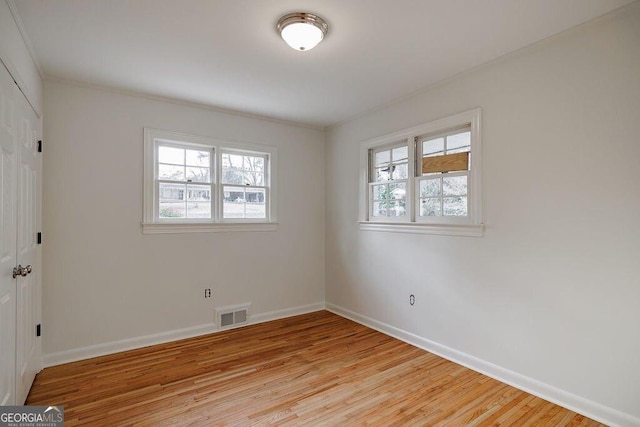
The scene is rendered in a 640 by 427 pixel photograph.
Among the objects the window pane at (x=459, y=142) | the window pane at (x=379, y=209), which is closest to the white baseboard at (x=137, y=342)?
the window pane at (x=379, y=209)

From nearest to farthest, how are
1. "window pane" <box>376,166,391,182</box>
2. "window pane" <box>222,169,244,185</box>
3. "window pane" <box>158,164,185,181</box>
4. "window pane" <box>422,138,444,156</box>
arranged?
"window pane" <box>422,138,444,156</box>, "window pane" <box>158,164,185,181</box>, "window pane" <box>376,166,391,182</box>, "window pane" <box>222,169,244,185</box>

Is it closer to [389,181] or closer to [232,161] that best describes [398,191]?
[389,181]

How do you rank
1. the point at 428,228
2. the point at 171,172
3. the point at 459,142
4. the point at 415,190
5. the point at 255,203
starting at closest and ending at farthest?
the point at 459,142, the point at 428,228, the point at 415,190, the point at 171,172, the point at 255,203

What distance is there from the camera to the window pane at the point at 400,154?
3641 millimetres

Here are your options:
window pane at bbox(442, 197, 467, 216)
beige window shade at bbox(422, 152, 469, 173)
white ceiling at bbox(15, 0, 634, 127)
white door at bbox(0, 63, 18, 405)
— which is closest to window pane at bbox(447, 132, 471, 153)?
beige window shade at bbox(422, 152, 469, 173)

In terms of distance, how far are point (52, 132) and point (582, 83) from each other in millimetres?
4398

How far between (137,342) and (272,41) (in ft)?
10.6

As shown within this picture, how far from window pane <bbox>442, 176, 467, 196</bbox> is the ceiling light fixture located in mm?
1777

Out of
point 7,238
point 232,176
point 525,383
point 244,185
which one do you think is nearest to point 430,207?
point 525,383

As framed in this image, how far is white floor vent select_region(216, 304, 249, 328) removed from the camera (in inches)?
154

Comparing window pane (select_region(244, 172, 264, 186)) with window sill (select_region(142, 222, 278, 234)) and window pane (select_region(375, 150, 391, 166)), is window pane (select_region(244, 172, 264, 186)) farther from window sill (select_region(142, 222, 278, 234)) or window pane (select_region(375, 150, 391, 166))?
window pane (select_region(375, 150, 391, 166))

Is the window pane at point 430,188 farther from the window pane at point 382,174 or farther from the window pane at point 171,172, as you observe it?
the window pane at point 171,172

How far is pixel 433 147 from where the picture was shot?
3.34 m

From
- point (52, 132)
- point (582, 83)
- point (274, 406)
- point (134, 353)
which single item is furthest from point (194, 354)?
point (582, 83)
